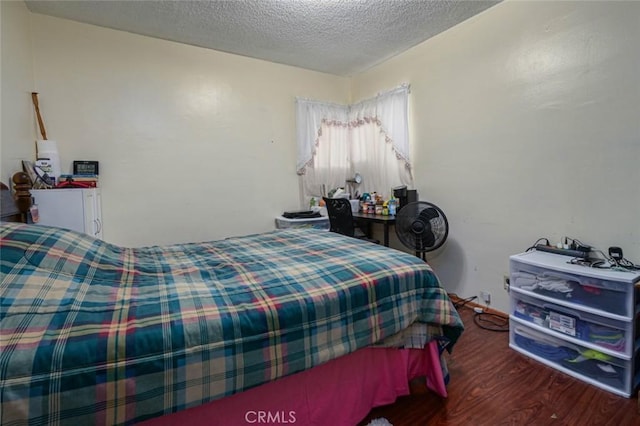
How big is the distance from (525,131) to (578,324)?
134 cm

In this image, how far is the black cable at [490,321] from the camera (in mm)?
2316

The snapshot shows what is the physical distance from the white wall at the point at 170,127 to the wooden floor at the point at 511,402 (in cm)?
237

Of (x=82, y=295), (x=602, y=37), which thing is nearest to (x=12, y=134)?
(x=82, y=295)

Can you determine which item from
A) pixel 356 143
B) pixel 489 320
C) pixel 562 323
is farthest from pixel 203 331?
pixel 356 143

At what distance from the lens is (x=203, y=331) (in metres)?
1.01

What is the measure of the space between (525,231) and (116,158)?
3.44 metres

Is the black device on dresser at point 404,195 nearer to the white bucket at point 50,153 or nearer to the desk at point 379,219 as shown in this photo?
the desk at point 379,219

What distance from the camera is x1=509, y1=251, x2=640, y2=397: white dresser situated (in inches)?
61.7

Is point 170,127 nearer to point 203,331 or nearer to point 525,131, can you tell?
point 203,331

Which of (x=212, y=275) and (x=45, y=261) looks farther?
(x=212, y=275)

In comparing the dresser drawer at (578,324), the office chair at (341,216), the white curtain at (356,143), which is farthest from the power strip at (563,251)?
the office chair at (341,216)

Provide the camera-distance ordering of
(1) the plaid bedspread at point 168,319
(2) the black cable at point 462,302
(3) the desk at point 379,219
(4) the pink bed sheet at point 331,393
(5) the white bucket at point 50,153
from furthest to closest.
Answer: (3) the desk at point 379,219, (2) the black cable at point 462,302, (5) the white bucket at point 50,153, (4) the pink bed sheet at point 331,393, (1) the plaid bedspread at point 168,319

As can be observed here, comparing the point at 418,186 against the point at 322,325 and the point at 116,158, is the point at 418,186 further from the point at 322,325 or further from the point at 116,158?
the point at 116,158

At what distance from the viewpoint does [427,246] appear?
2588mm
